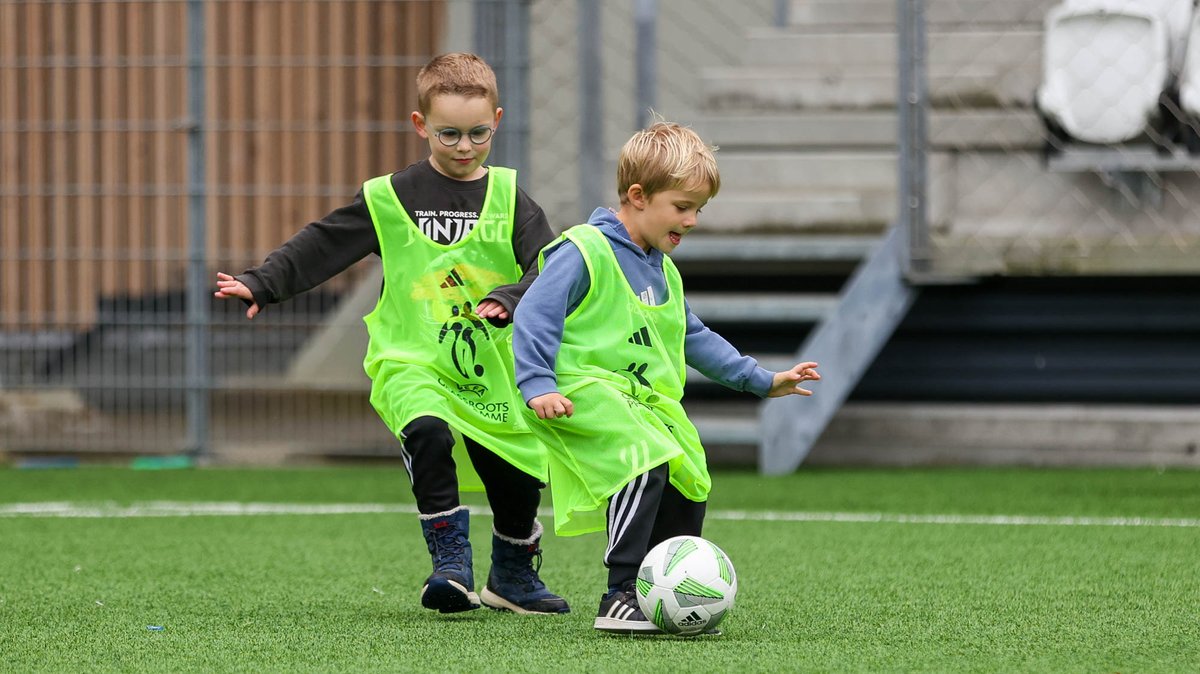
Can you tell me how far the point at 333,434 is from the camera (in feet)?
25.9

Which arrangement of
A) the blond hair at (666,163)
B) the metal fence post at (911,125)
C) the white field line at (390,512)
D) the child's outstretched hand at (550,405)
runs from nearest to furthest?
the child's outstretched hand at (550,405) < the blond hair at (666,163) < the white field line at (390,512) < the metal fence post at (911,125)

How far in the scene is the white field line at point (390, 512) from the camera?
527 cm

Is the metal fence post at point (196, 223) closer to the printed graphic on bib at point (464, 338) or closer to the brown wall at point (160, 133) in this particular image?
the brown wall at point (160, 133)

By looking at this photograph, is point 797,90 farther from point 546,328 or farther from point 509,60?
point 546,328

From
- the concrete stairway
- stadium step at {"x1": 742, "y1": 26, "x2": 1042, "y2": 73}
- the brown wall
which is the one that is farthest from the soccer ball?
stadium step at {"x1": 742, "y1": 26, "x2": 1042, "y2": 73}

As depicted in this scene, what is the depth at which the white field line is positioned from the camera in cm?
527

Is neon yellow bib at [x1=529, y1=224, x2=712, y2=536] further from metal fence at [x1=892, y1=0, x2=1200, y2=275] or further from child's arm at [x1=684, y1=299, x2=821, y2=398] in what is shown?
metal fence at [x1=892, y1=0, x2=1200, y2=275]

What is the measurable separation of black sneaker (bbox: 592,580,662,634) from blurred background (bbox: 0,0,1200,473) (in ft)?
Result: 11.1

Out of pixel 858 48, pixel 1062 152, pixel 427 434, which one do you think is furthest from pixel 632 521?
pixel 858 48

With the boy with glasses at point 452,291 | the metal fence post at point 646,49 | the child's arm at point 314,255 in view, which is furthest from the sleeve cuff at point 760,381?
the metal fence post at point 646,49

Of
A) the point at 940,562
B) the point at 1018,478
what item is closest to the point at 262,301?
the point at 940,562

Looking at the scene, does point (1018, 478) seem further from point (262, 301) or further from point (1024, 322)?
point (262, 301)

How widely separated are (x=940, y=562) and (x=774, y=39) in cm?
485

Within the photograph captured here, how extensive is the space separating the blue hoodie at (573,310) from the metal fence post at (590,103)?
390 cm
